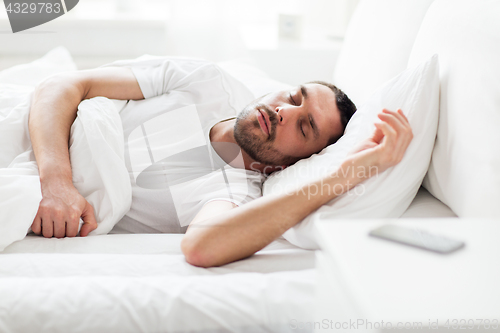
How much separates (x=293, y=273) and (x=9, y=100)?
1.00 m

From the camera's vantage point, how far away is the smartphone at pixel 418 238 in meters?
0.48

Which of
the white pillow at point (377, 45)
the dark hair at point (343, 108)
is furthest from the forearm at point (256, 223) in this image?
the white pillow at point (377, 45)

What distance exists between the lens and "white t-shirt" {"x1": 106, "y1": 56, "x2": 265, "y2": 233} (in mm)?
1048

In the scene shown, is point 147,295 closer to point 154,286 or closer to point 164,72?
point 154,286

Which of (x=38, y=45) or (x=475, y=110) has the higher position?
(x=475, y=110)

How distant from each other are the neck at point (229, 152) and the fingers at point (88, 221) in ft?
1.37

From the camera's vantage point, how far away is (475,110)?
724 mm

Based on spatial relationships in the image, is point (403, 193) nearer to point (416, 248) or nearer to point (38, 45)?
point (416, 248)

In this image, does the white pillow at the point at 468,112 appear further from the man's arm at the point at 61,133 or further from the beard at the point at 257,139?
the man's arm at the point at 61,133

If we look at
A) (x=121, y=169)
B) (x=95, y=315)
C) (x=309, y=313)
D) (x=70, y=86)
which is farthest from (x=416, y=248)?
(x=70, y=86)

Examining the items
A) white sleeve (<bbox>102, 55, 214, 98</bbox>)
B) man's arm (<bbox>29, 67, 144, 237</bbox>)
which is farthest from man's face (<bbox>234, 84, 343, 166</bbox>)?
man's arm (<bbox>29, 67, 144, 237</bbox>)

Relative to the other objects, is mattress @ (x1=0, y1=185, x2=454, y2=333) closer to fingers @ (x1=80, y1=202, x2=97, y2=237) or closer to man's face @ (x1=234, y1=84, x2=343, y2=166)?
fingers @ (x1=80, y1=202, x2=97, y2=237)

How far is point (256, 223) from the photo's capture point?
2.61ft

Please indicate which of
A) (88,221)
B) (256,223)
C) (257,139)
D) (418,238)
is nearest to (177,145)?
(257,139)
